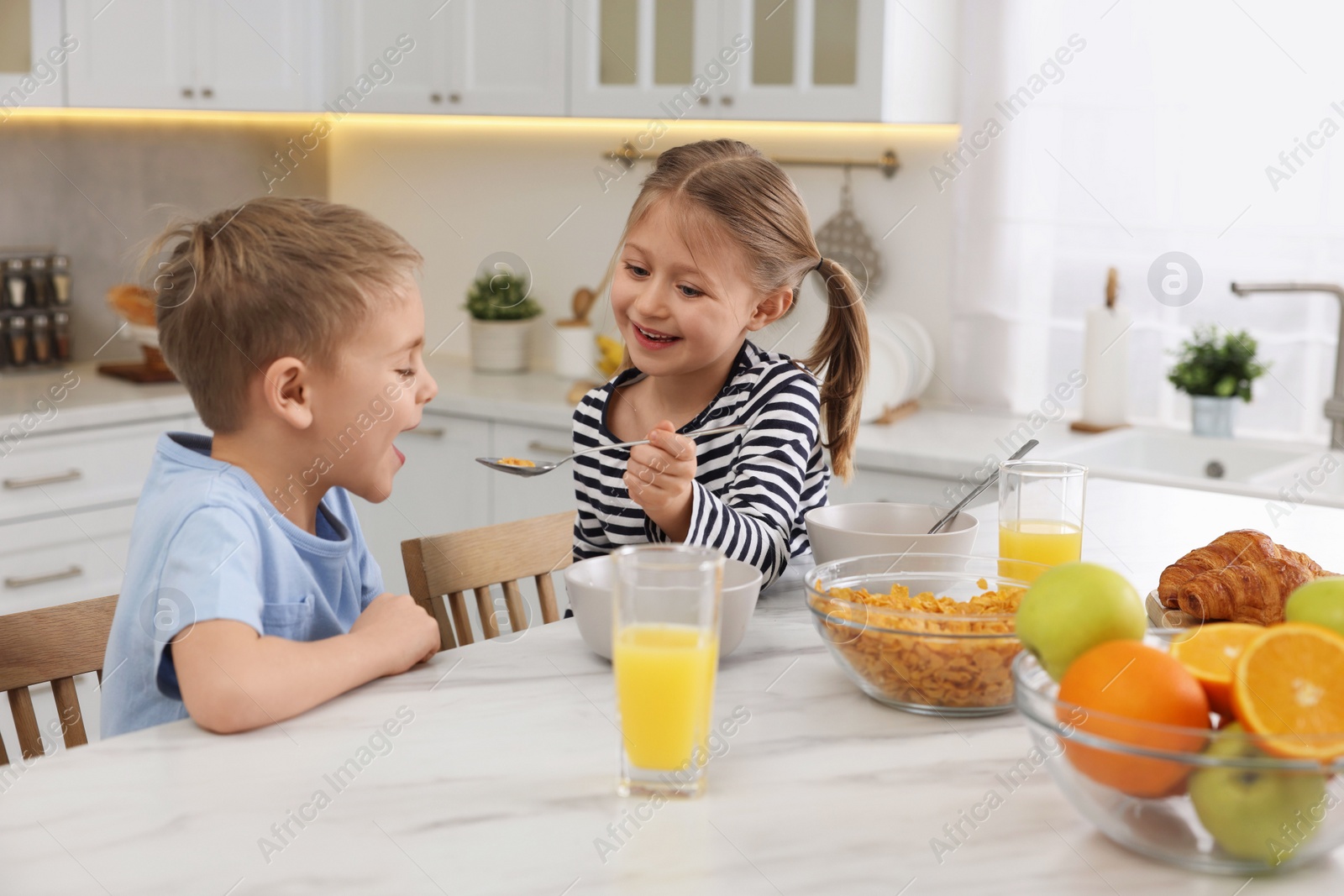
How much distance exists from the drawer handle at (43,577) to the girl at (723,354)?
1.58 metres

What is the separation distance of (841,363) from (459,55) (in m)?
1.84

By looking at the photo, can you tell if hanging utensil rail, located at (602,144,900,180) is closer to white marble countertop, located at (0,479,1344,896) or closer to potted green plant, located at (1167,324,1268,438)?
potted green plant, located at (1167,324,1268,438)

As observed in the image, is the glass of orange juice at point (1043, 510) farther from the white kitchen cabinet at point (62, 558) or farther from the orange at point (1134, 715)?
the white kitchen cabinet at point (62, 558)

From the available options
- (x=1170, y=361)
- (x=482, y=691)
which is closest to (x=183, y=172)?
(x=1170, y=361)

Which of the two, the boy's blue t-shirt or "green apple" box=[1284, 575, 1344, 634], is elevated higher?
"green apple" box=[1284, 575, 1344, 634]

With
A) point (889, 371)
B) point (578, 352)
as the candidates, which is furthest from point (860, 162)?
point (578, 352)

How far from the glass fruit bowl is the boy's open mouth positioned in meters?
0.74

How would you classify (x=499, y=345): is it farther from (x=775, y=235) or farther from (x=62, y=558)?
(x=775, y=235)

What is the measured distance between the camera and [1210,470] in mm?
2418

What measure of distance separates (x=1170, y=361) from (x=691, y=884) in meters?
2.21

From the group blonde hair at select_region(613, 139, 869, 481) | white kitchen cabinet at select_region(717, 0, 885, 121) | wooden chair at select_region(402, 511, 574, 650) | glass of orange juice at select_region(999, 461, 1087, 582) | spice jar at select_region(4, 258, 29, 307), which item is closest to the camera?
glass of orange juice at select_region(999, 461, 1087, 582)

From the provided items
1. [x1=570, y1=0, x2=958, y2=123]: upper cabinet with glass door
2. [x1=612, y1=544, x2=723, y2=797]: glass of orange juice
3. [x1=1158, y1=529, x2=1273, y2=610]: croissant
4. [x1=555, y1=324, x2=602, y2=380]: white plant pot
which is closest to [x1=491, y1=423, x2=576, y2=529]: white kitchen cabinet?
[x1=555, y1=324, x2=602, y2=380]: white plant pot

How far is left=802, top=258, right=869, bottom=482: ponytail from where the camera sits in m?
1.45

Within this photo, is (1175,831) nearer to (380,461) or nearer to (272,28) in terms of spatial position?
(380,461)
